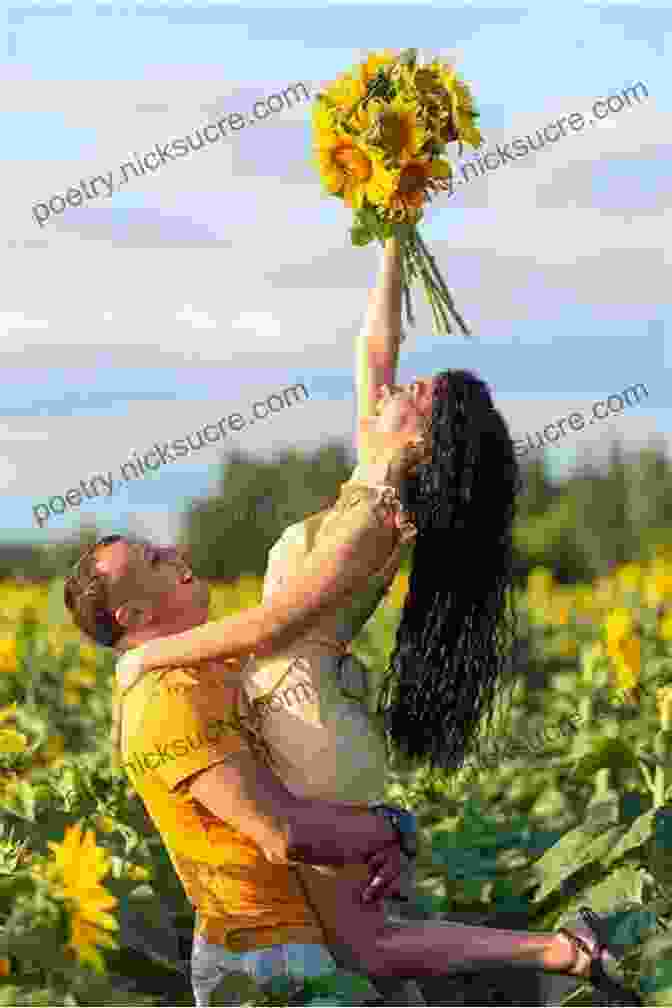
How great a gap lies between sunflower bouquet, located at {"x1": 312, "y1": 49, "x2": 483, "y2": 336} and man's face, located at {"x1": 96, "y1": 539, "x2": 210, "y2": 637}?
0.80 m

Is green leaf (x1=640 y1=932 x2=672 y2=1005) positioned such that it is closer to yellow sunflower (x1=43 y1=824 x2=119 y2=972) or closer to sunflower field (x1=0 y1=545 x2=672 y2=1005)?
sunflower field (x1=0 y1=545 x2=672 y2=1005)

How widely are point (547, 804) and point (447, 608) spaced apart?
2.18m

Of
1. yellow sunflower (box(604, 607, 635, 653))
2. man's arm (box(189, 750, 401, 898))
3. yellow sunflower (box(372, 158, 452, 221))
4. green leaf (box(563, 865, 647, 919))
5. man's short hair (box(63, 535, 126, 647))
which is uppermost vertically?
yellow sunflower (box(372, 158, 452, 221))

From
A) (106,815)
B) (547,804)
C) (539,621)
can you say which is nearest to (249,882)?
(106,815)

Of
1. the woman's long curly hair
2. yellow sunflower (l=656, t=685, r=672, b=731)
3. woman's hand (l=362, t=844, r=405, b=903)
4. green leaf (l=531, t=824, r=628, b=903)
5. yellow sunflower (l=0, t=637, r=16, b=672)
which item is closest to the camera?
woman's hand (l=362, t=844, r=405, b=903)

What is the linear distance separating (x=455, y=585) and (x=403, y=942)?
700mm

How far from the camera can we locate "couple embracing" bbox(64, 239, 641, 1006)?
343 cm

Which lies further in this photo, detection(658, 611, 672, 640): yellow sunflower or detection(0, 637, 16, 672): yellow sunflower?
detection(0, 637, 16, 672): yellow sunflower

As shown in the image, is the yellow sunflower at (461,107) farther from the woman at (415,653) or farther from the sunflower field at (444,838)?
the sunflower field at (444,838)

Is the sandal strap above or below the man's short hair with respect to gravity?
below

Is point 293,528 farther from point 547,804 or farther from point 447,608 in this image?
point 547,804

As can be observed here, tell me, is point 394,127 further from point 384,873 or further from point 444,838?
point 444,838

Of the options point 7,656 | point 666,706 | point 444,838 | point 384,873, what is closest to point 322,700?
point 384,873

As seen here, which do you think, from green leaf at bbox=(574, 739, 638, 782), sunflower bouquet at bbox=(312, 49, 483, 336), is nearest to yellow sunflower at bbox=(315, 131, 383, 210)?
sunflower bouquet at bbox=(312, 49, 483, 336)
